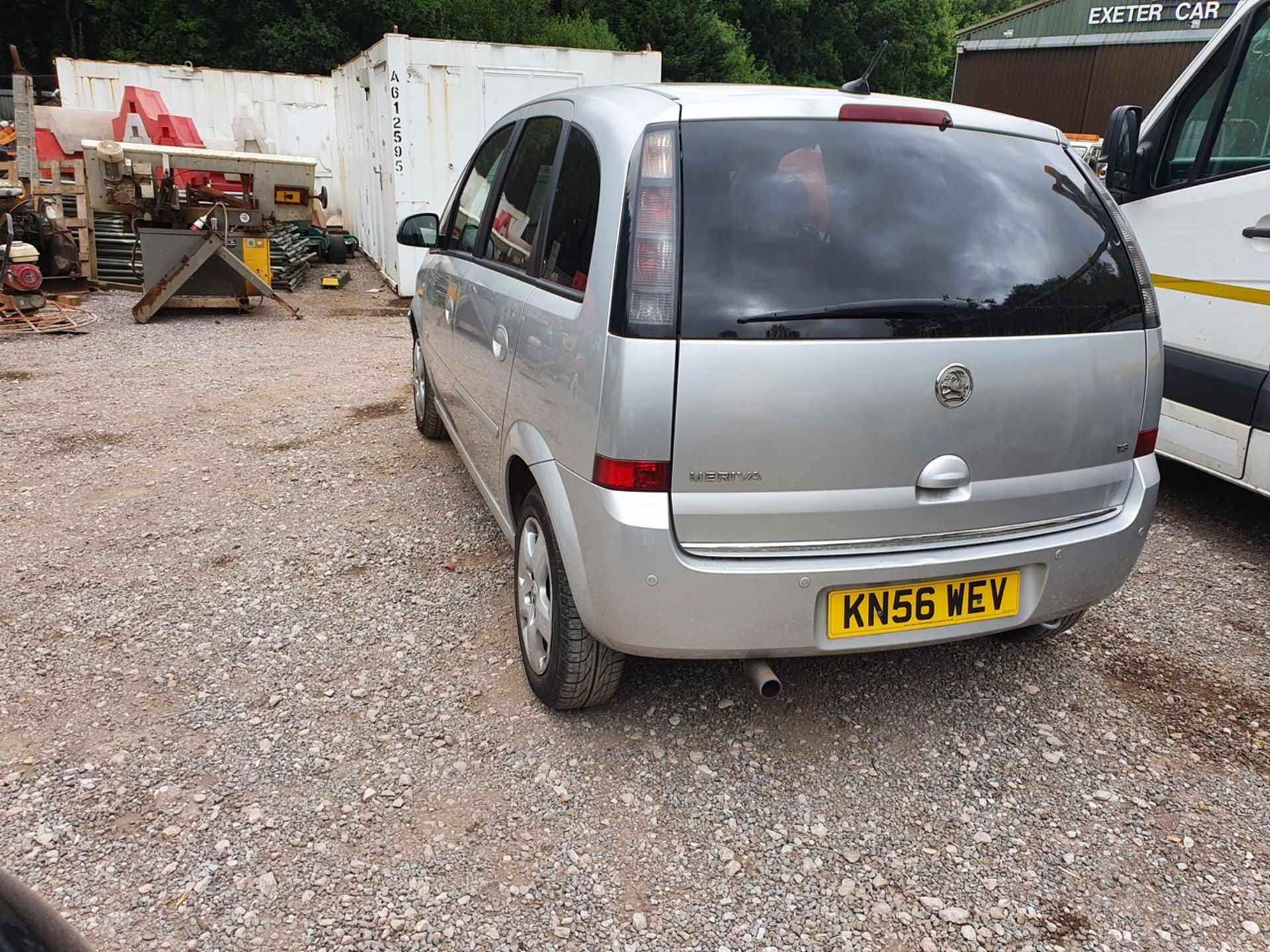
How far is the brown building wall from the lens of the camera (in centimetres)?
2519

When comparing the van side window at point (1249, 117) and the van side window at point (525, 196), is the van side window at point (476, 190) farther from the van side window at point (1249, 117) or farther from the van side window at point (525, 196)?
the van side window at point (1249, 117)

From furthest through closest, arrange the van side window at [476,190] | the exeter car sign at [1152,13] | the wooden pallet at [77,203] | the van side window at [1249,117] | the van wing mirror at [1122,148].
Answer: the exeter car sign at [1152,13]
the wooden pallet at [77,203]
the van wing mirror at [1122,148]
the van side window at [1249,117]
the van side window at [476,190]

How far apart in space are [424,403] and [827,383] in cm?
354

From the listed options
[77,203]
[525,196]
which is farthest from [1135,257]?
[77,203]

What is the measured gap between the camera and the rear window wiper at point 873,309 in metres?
2.24

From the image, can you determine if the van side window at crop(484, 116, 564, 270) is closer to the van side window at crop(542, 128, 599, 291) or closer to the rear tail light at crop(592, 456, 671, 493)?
the van side window at crop(542, 128, 599, 291)

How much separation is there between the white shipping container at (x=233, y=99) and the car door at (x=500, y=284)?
12.9 metres

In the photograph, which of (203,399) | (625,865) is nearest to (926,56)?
(203,399)

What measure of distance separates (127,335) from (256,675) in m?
6.84

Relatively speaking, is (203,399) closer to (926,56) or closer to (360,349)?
(360,349)

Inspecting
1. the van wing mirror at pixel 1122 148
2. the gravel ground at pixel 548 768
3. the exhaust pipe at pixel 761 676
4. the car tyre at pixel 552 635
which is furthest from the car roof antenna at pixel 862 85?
the van wing mirror at pixel 1122 148

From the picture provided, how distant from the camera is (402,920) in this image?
6.95 feet

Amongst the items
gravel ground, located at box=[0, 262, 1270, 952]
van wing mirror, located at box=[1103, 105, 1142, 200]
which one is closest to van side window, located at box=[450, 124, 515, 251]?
gravel ground, located at box=[0, 262, 1270, 952]

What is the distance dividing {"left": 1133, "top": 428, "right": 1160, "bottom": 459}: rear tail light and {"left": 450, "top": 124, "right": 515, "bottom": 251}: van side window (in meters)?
2.49
